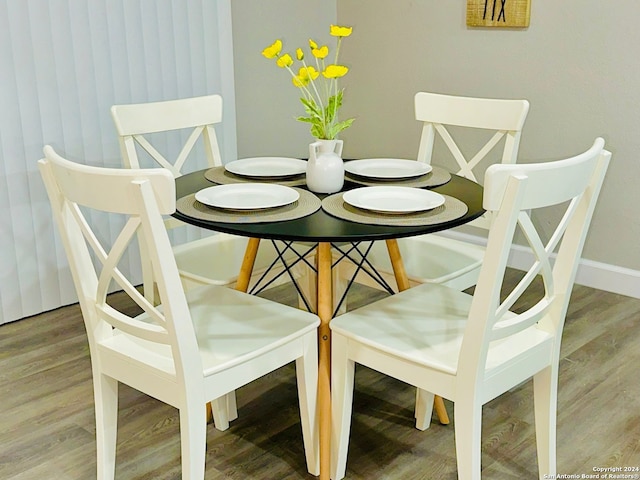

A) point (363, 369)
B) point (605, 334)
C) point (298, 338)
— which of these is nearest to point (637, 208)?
point (605, 334)

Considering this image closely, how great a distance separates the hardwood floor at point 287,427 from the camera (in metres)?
2.14

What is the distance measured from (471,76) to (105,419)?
2581 millimetres

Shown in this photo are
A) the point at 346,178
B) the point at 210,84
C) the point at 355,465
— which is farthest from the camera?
the point at 210,84

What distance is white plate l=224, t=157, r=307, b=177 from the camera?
2299 mm

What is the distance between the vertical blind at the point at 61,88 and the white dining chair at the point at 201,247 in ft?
2.02

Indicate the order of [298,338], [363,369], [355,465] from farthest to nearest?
1. [363,369]
2. [355,465]
3. [298,338]

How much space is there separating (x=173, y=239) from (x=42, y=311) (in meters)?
0.72

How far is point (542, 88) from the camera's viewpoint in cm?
348

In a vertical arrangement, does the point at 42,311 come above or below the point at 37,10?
below

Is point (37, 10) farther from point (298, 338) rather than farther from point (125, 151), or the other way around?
point (298, 338)

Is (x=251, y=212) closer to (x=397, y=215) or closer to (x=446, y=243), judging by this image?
(x=397, y=215)

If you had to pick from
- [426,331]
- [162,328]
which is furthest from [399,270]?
[162,328]

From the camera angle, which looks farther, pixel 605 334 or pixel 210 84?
pixel 210 84

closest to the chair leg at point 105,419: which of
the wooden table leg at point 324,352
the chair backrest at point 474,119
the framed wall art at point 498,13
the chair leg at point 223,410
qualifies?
the chair leg at point 223,410
